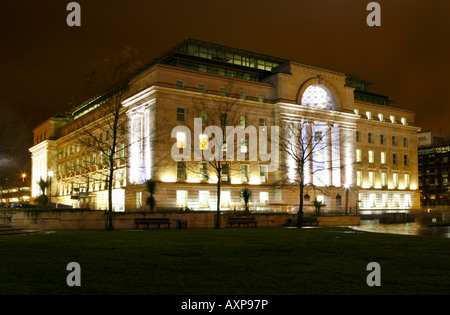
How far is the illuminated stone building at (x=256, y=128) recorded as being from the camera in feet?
177

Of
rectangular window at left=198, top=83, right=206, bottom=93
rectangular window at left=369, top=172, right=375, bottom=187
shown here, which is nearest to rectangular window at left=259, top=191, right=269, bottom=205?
rectangular window at left=198, top=83, right=206, bottom=93

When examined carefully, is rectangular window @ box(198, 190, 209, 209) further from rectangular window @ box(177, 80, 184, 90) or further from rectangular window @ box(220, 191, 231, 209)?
rectangular window @ box(177, 80, 184, 90)

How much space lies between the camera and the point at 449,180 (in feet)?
465

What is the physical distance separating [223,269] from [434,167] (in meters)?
149

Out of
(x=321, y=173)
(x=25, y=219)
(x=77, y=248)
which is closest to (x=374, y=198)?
(x=321, y=173)

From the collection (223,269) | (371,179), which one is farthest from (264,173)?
(223,269)

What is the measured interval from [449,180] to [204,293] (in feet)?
488

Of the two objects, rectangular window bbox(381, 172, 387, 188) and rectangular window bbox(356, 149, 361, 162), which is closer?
rectangular window bbox(356, 149, 361, 162)

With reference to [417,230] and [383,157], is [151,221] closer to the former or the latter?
[417,230]

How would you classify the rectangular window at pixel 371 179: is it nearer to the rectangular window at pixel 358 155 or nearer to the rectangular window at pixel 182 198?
the rectangular window at pixel 358 155

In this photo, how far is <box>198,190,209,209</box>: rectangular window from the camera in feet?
182

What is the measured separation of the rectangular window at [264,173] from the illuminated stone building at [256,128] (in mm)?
127

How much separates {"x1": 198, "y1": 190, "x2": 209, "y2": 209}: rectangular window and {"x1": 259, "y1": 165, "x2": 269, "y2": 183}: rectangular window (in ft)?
27.8

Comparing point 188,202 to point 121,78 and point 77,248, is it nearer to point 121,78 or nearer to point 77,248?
point 121,78
